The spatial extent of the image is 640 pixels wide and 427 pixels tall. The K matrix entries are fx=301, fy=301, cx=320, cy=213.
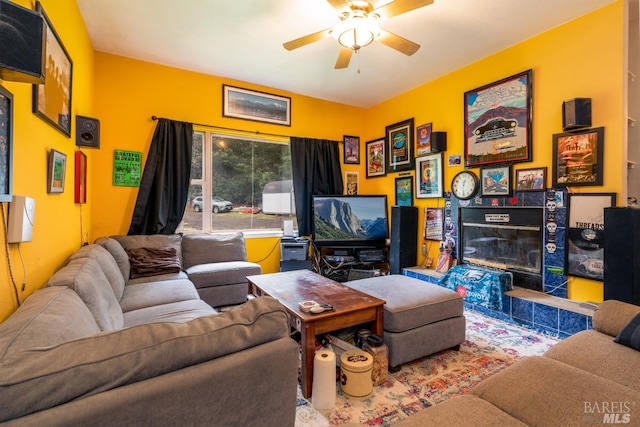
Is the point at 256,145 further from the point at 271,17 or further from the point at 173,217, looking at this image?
the point at 271,17

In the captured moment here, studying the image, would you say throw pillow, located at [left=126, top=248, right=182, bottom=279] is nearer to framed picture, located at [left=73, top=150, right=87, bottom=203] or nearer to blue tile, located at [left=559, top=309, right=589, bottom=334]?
framed picture, located at [left=73, top=150, right=87, bottom=203]

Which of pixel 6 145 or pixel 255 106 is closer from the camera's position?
pixel 6 145

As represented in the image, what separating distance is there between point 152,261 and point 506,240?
3593 mm

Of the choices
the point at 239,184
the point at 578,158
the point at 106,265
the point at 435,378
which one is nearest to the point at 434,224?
the point at 578,158

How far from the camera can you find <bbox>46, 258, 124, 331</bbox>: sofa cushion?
4.78ft

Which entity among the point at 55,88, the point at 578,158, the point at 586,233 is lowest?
the point at 586,233

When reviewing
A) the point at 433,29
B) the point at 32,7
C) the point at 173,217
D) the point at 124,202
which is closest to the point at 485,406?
the point at 32,7

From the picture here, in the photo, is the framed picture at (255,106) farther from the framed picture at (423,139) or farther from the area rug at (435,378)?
the area rug at (435,378)

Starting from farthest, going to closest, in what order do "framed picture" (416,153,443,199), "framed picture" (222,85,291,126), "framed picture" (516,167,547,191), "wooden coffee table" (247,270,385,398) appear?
"framed picture" (222,85,291,126)
"framed picture" (416,153,443,199)
"framed picture" (516,167,547,191)
"wooden coffee table" (247,270,385,398)

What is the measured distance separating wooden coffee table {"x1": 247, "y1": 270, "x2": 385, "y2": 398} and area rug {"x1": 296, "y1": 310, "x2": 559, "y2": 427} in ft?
0.77

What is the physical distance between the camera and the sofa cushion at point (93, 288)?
4.78 ft

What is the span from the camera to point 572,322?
241cm

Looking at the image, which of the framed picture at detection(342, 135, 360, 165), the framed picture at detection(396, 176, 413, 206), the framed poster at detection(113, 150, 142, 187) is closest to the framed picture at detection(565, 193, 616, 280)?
the framed picture at detection(396, 176, 413, 206)

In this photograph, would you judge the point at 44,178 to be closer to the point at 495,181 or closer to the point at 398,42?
the point at 398,42
